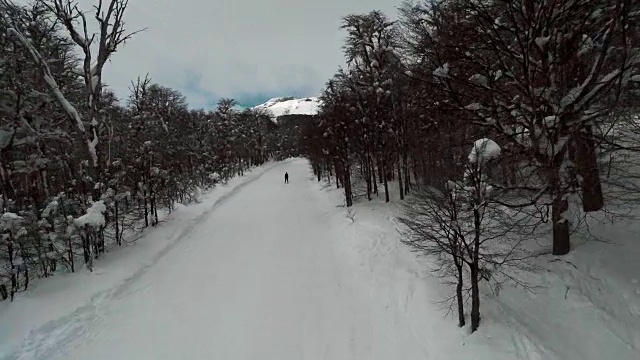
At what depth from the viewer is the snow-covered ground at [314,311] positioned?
7.12m

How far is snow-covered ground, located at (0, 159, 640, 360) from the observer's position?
7117mm

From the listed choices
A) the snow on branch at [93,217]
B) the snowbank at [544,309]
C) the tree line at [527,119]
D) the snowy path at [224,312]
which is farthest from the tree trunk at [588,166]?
the snow on branch at [93,217]

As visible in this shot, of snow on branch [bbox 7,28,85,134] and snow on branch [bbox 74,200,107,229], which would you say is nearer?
snow on branch [bbox 74,200,107,229]

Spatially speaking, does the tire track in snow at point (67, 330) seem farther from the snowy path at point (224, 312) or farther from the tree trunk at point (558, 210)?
the tree trunk at point (558, 210)

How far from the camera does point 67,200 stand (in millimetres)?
12141

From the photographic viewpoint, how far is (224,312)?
9.11 meters

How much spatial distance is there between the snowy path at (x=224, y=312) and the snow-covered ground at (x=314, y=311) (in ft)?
0.11

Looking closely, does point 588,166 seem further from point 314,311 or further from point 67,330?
point 67,330

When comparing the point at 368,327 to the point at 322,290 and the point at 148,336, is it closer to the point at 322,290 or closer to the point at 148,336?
the point at 322,290

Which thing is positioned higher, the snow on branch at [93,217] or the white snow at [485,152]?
the white snow at [485,152]

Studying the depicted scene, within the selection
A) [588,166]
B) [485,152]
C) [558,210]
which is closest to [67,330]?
[485,152]

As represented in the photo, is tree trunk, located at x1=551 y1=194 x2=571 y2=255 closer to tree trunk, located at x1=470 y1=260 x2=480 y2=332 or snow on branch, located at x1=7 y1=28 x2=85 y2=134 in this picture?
tree trunk, located at x1=470 y1=260 x2=480 y2=332

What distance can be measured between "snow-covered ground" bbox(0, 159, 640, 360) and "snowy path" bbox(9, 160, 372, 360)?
0.11ft

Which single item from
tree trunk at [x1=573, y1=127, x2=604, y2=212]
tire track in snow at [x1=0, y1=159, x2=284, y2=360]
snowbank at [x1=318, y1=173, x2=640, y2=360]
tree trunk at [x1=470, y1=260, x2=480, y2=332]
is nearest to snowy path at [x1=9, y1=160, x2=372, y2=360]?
tire track in snow at [x1=0, y1=159, x2=284, y2=360]
